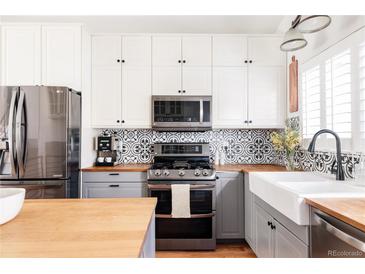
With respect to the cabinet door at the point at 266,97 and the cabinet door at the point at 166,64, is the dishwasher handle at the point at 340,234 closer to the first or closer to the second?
the cabinet door at the point at 266,97

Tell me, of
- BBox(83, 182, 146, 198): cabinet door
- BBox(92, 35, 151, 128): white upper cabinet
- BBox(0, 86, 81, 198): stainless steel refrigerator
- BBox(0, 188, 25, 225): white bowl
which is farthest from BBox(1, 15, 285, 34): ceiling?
BBox(0, 188, 25, 225): white bowl

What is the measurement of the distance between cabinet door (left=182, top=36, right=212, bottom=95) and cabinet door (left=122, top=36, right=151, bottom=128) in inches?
17.4

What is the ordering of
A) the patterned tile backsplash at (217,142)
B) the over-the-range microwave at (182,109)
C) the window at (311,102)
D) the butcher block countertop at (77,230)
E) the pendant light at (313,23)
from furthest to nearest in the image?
the patterned tile backsplash at (217,142)
the over-the-range microwave at (182,109)
the window at (311,102)
the pendant light at (313,23)
the butcher block countertop at (77,230)

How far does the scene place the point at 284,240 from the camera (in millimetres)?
1546

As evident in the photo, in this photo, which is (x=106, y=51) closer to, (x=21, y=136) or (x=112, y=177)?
(x=21, y=136)

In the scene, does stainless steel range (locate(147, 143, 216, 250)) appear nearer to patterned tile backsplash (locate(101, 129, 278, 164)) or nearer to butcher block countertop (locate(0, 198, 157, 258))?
patterned tile backsplash (locate(101, 129, 278, 164))

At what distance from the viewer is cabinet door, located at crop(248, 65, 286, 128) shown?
2844 mm

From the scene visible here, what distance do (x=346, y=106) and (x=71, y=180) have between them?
2.50 m

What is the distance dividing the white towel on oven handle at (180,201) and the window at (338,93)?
1.33 meters

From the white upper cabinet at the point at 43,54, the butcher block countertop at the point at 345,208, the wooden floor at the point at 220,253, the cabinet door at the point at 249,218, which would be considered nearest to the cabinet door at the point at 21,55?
the white upper cabinet at the point at 43,54

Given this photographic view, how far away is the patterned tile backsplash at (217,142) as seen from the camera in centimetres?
309

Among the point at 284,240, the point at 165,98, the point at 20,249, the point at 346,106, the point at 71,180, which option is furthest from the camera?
the point at 165,98
